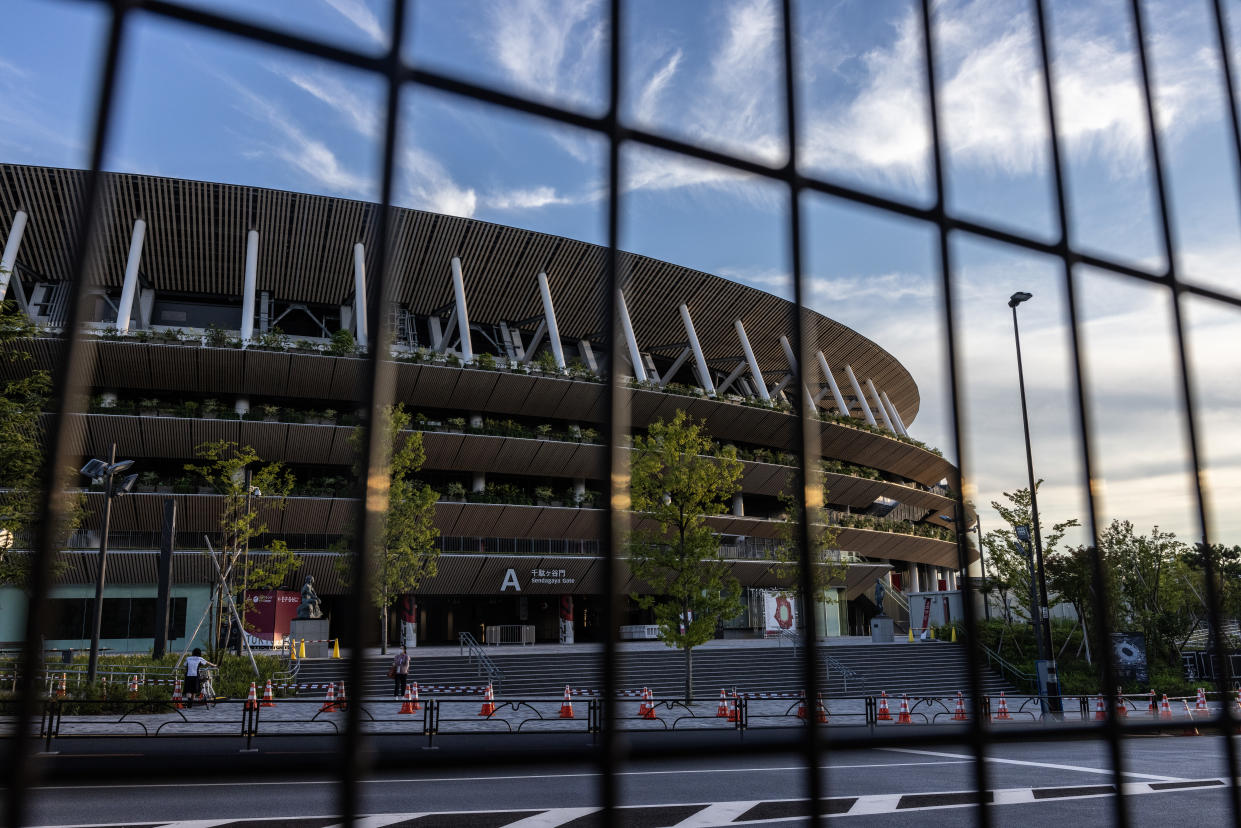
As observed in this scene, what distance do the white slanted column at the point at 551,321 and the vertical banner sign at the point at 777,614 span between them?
14594mm

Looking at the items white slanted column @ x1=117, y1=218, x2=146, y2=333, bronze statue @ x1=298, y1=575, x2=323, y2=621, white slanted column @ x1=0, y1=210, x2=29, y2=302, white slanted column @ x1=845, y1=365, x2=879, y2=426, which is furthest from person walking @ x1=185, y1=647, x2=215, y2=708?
white slanted column @ x1=845, y1=365, x2=879, y2=426

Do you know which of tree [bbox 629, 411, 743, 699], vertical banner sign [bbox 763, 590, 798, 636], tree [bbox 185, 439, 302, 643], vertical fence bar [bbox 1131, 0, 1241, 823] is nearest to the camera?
vertical fence bar [bbox 1131, 0, 1241, 823]

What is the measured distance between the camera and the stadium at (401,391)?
3722 cm

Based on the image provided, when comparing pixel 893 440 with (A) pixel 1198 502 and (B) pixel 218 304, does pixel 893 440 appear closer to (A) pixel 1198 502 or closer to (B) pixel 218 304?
(B) pixel 218 304

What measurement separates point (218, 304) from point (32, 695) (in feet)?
158

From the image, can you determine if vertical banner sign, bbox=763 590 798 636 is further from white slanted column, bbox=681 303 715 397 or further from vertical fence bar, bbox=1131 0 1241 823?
vertical fence bar, bbox=1131 0 1241 823

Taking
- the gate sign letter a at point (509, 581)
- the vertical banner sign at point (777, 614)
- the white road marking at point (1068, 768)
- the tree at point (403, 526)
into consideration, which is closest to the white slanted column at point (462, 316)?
the tree at point (403, 526)

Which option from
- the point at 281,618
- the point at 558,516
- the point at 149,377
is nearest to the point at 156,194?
the point at 149,377

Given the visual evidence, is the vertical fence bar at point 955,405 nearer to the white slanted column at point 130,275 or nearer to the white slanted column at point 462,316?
the white slanted column at point 130,275

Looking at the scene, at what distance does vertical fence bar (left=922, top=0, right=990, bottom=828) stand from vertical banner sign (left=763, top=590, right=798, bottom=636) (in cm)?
3998

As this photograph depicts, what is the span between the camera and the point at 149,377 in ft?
126

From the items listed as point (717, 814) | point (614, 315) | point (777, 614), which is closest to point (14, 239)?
point (777, 614)

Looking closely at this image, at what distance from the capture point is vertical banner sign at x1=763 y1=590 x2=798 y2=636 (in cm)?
4262

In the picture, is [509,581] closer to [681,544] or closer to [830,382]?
[681,544]
